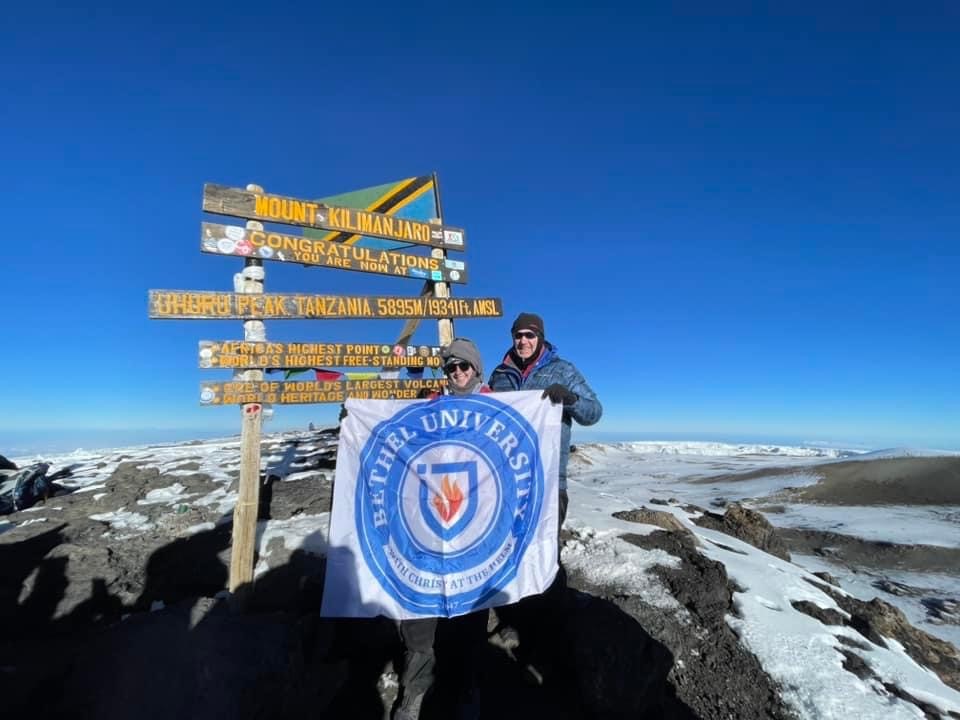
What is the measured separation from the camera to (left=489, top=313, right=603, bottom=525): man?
4379mm

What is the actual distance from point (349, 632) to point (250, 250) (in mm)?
4228

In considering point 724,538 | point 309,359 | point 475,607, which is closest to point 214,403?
point 309,359

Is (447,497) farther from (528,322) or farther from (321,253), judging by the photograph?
(321,253)

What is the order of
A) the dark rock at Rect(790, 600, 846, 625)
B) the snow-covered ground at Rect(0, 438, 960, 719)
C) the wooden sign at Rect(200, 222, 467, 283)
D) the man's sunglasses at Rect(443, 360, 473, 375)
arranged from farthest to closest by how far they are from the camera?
the dark rock at Rect(790, 600, 846, 625) < the wooden sign at Rect(200, 222, 467, 283) < the man's sunglasses at Rect(443, 360, 473, 375) < the snow-covered ground at Rect(0, 438, 960, 719)

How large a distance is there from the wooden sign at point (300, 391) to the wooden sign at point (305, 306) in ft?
2.50

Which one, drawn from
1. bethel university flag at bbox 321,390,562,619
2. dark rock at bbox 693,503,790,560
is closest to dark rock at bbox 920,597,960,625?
dark rock at bbox 693,503,790,560

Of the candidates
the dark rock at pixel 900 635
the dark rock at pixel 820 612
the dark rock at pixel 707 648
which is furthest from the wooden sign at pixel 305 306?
the dark rock at pixel 900 635

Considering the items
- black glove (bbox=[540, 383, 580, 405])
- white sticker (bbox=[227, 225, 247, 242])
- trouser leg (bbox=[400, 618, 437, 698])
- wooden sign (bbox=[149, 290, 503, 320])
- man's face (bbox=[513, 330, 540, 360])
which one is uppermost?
white sticker (bbox=[227, 225, 247, 242])

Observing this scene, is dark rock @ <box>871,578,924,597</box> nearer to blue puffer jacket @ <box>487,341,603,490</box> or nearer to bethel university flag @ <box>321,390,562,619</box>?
blue puffer jacket @ <box>487,341,603,490</box>

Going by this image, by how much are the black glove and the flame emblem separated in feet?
3.82

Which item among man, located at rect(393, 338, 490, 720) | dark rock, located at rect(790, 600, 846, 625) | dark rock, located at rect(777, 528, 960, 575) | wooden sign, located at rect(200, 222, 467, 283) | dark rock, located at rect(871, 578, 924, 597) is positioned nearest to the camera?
man, located at rect(393, 338, 490, 720)

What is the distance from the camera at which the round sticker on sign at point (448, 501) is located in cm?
397

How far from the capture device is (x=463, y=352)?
4.32m

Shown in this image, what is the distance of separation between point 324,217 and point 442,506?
13.3 ft
